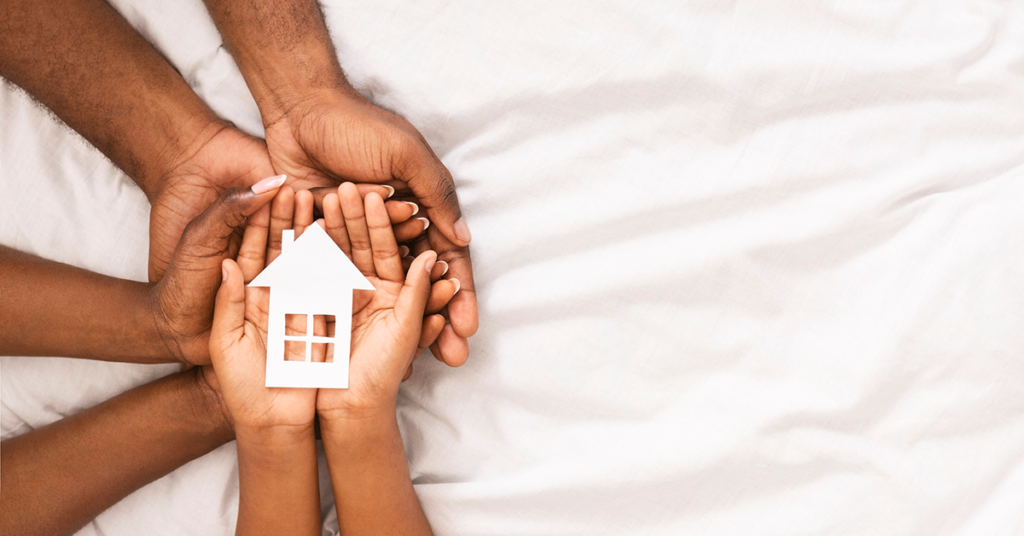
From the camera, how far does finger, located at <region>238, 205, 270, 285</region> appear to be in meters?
0.78

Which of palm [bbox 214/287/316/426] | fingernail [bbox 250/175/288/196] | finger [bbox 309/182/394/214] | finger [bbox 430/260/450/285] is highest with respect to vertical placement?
finger [bbox 309/182/394/214]

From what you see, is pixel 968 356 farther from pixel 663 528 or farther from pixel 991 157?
pixel 663 528

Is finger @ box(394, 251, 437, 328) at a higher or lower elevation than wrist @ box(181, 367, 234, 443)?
higher

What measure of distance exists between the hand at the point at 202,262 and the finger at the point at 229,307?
22 mm

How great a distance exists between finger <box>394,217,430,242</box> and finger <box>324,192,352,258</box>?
0.25ft

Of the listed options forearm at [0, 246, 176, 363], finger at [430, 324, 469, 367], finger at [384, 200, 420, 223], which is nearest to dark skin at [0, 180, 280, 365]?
forearm at [0, 246, 176, 363]

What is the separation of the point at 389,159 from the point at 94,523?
0.80 metres

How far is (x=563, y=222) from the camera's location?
0.81m

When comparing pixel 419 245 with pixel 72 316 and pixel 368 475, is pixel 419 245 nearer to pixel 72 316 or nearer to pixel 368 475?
pixel 368 475

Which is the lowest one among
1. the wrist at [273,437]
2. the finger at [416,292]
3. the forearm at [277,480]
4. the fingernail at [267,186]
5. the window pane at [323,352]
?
Result: the forearm at [277,480]

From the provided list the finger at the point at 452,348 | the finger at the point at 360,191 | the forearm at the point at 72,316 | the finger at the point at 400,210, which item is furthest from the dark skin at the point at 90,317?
the finger at the point at 452,348

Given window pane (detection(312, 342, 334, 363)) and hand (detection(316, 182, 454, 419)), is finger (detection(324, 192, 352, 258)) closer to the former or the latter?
hand (detection(316, 182, 454, 419))

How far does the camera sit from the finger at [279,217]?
0.78 metres

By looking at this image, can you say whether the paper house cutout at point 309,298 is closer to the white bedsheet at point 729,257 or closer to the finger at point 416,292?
the finger at point 416,292
